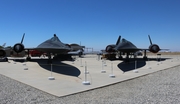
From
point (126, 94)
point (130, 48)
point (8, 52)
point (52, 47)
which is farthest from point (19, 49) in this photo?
point (8, 52)

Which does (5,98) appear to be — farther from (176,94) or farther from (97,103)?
(176,94)

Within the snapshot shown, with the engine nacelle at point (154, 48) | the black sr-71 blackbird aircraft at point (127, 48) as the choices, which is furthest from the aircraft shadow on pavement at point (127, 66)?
the engine nacelle at point (154, 48)

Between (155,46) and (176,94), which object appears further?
Result: (155,46)

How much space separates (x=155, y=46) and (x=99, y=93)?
1790 centimetres

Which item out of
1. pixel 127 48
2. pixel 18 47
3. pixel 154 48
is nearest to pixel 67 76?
pixel 127 48

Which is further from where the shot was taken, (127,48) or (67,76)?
(127,48)

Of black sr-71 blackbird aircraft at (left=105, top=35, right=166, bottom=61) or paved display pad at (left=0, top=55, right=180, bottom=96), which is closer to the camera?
paved display pad at (left=0, top=55, right=180, bottom=96)

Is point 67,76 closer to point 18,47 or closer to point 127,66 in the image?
point 127,66

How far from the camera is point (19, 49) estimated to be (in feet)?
61.8

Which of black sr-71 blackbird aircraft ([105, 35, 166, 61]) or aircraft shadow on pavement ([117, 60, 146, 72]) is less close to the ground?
black sr-71 blackbird aircraft ([105, 35, 166, 61])

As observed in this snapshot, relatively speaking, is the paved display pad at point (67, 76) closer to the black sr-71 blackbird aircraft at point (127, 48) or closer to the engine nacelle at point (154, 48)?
the black sr-71 blackbird aircraft at point (127, 48)

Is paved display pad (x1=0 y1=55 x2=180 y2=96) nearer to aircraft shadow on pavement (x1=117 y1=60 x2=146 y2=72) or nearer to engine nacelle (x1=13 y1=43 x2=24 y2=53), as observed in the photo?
aircraft shadow on pavement (x1=117 y1=60 x2=146 y2=72)

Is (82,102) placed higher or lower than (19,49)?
lower

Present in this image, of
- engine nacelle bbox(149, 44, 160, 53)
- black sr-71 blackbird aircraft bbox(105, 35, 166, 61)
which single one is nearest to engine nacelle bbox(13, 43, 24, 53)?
black sr-71 blackbird aircraft bbox(105, 35, 166, 61)
